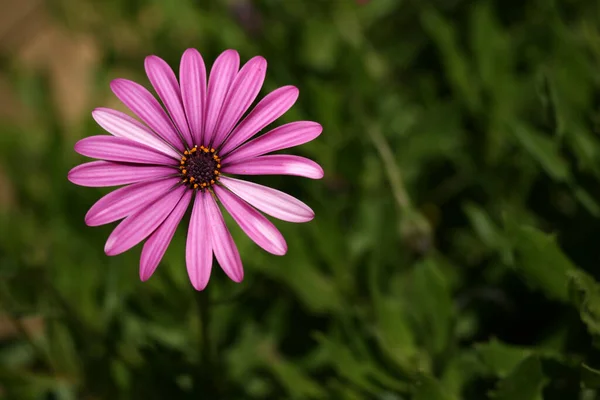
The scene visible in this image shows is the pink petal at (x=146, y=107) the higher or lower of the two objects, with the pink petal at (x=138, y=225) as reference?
higher

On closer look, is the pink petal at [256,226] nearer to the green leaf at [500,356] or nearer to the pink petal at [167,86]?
the pink petal at [167,86]

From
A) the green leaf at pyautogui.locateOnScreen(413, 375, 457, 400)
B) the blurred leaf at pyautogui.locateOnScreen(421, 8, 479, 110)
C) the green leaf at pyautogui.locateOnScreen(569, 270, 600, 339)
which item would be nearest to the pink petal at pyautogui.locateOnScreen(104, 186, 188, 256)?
the green leaf at pyautogui.locateOnScreen(413, 375, 457, 400)

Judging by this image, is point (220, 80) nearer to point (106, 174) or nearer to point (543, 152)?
point (106, 174)

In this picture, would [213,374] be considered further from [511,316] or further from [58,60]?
[58,60]

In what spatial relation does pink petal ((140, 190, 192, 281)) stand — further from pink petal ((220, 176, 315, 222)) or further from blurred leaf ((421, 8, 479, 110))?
blurred leaf ((421, 8, 479, 110))

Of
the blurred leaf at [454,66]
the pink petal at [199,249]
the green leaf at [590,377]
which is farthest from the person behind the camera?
the blurred leaf at [454,66]

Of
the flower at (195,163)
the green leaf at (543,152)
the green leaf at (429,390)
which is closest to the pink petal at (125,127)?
the flower at (195,163)

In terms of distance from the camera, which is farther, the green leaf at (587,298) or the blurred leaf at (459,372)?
the blurred leaf at (459,372)
